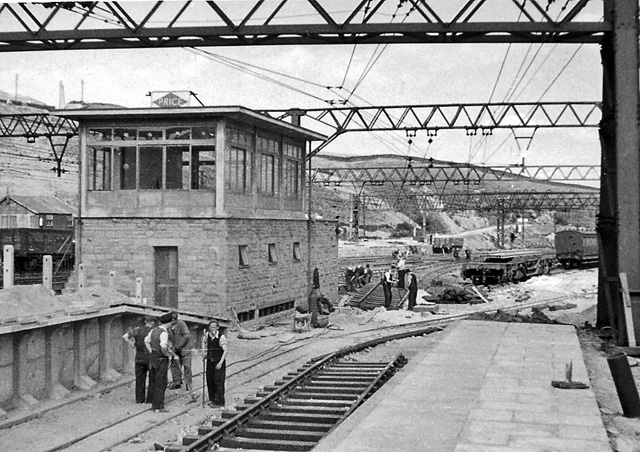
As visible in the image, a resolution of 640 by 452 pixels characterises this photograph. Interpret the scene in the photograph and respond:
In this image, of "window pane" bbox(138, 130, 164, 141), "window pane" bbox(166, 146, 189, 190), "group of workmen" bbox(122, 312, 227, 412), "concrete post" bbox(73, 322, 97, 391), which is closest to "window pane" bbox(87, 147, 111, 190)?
"window pane" bbox(138, 130, 164, 141)

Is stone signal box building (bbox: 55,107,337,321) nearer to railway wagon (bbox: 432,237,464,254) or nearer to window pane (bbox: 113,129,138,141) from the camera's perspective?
window pane (bbox: 113,129,138,141)

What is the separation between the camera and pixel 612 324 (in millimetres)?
15789

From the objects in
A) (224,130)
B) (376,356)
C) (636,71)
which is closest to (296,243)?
(224,130)

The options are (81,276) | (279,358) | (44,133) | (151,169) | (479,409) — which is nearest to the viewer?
(479,409)

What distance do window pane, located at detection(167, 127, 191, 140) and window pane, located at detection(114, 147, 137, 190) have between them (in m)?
1.26

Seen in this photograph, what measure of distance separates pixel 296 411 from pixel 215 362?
197 centimetres

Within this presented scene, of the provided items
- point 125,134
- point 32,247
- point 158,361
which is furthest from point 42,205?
point 158,361

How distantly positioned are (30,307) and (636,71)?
42.3ft

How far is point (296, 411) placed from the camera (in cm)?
1109

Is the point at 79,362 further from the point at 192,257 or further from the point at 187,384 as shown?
the point at 192,257

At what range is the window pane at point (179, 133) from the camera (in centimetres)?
2148

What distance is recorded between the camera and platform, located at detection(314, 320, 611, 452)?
7578 millimetres

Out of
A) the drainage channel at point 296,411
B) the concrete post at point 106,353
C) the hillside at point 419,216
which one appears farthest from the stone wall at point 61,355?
the hillside at point 419,216

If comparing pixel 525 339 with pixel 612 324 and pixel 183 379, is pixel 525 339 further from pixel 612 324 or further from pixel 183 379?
pixel 183 379
